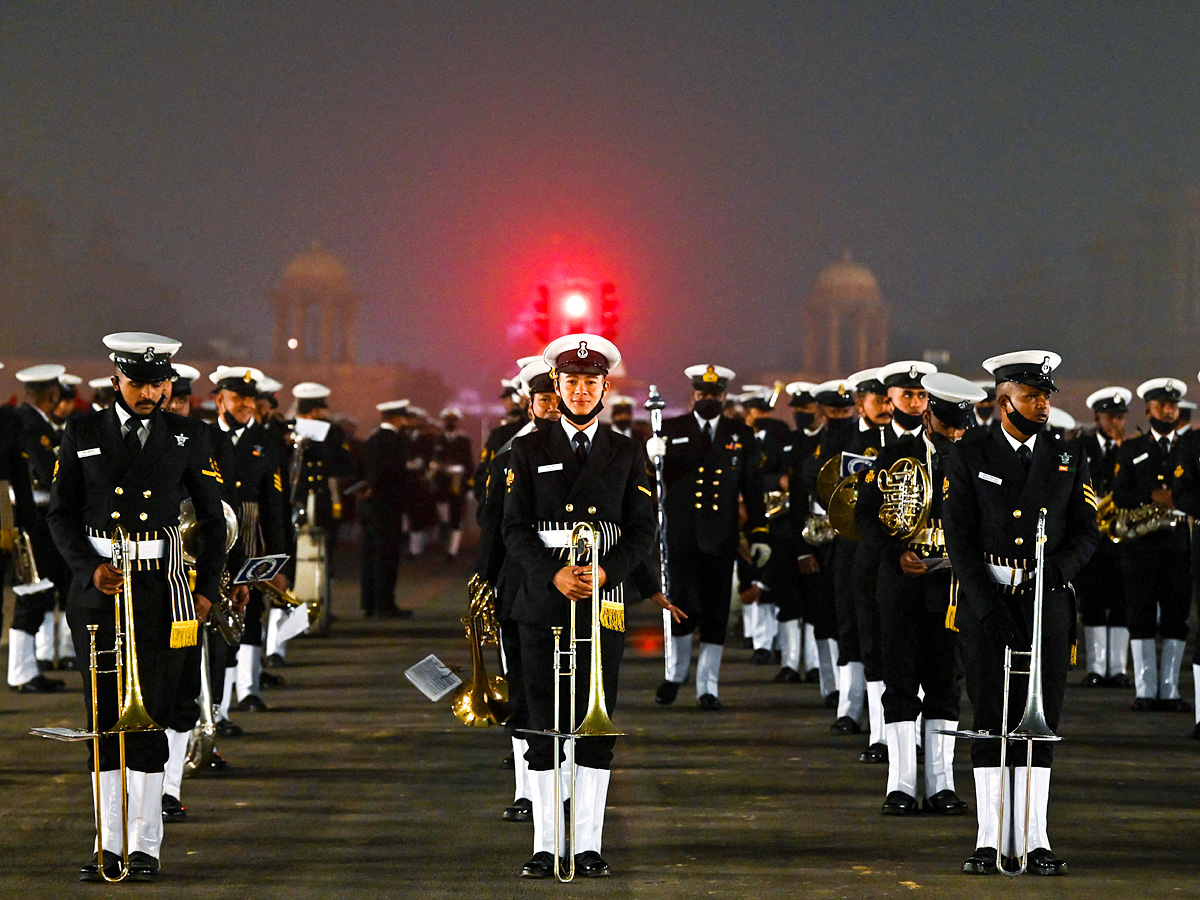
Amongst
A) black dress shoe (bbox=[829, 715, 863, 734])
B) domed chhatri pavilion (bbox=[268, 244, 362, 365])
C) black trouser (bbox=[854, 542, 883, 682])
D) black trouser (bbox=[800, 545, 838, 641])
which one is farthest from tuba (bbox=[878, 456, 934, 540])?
domed chhatri pavilion (bbox=[268, 244, 362, 365])

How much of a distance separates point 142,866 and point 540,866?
1661 mm

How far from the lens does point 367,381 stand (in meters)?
102

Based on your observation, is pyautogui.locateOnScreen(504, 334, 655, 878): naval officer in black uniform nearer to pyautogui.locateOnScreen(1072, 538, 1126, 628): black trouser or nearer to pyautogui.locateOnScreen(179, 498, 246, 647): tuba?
pyautogui.locateOnScreen(179, 498, 246, 647): tuba

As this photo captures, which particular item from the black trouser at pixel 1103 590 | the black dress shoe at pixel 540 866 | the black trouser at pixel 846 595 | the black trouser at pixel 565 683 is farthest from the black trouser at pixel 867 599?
the black trouser at pixel 1103 590

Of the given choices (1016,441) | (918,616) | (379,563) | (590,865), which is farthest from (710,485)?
(379,563)

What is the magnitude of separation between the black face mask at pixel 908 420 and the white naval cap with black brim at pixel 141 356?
3.92 metres

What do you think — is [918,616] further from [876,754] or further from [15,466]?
[15,466]

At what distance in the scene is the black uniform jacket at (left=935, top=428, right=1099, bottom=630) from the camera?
7.59m

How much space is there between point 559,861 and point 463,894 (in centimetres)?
45

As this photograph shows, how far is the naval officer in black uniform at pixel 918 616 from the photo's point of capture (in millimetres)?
8883

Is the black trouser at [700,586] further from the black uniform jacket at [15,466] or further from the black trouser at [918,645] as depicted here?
the black uniform jacket at [15,466]

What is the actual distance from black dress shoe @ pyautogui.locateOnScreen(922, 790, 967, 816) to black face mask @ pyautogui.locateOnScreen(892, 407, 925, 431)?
193 cm

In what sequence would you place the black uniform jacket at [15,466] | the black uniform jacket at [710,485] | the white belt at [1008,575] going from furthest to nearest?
the black uniform jacket at [15,466], the black uniform jacket at [710,485], the white belt at [1008,575]

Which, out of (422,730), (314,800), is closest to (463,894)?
(314,800)
